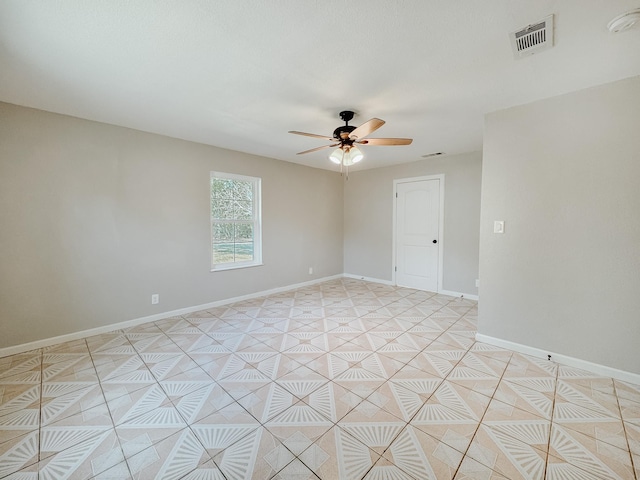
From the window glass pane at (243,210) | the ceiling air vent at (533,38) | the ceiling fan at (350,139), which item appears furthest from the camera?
the window glass pane at (243,210)

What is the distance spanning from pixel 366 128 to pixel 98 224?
10.1 feet

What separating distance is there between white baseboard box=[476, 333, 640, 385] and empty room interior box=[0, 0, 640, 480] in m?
0.02

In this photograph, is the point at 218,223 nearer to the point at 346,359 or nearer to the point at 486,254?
the point at 346,359

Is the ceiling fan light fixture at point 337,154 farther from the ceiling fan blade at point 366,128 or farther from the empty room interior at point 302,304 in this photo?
the ceiling fan blade at point 366,128

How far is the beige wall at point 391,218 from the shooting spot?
451cm

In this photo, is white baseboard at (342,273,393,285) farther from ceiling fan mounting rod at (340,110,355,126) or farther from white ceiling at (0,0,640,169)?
ceiling fan mounting rod at (340,110,355,126)

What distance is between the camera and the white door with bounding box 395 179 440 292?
16.2 ft

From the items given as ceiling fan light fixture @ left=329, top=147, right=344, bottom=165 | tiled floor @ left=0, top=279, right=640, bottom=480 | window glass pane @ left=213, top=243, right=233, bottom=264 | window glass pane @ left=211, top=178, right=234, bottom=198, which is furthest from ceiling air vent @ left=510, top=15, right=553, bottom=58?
window glass pane @ left=213, top=243, right=233, bottom=264

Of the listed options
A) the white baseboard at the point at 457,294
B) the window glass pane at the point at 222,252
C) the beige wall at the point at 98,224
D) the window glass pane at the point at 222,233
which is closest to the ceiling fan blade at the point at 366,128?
the beige wall at the point at 98,224

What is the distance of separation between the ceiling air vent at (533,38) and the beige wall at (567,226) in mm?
972

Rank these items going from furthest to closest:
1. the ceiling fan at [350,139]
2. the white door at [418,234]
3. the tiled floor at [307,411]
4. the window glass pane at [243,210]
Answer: the white door at [418,234] < the window glass pane at [243,210] < the ceiling fan at [350,139] < the tiled floor at [307,411]

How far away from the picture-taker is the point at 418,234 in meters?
5.16

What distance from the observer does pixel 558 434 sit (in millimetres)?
1679

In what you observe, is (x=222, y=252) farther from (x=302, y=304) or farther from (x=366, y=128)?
(x=366, y=128)
